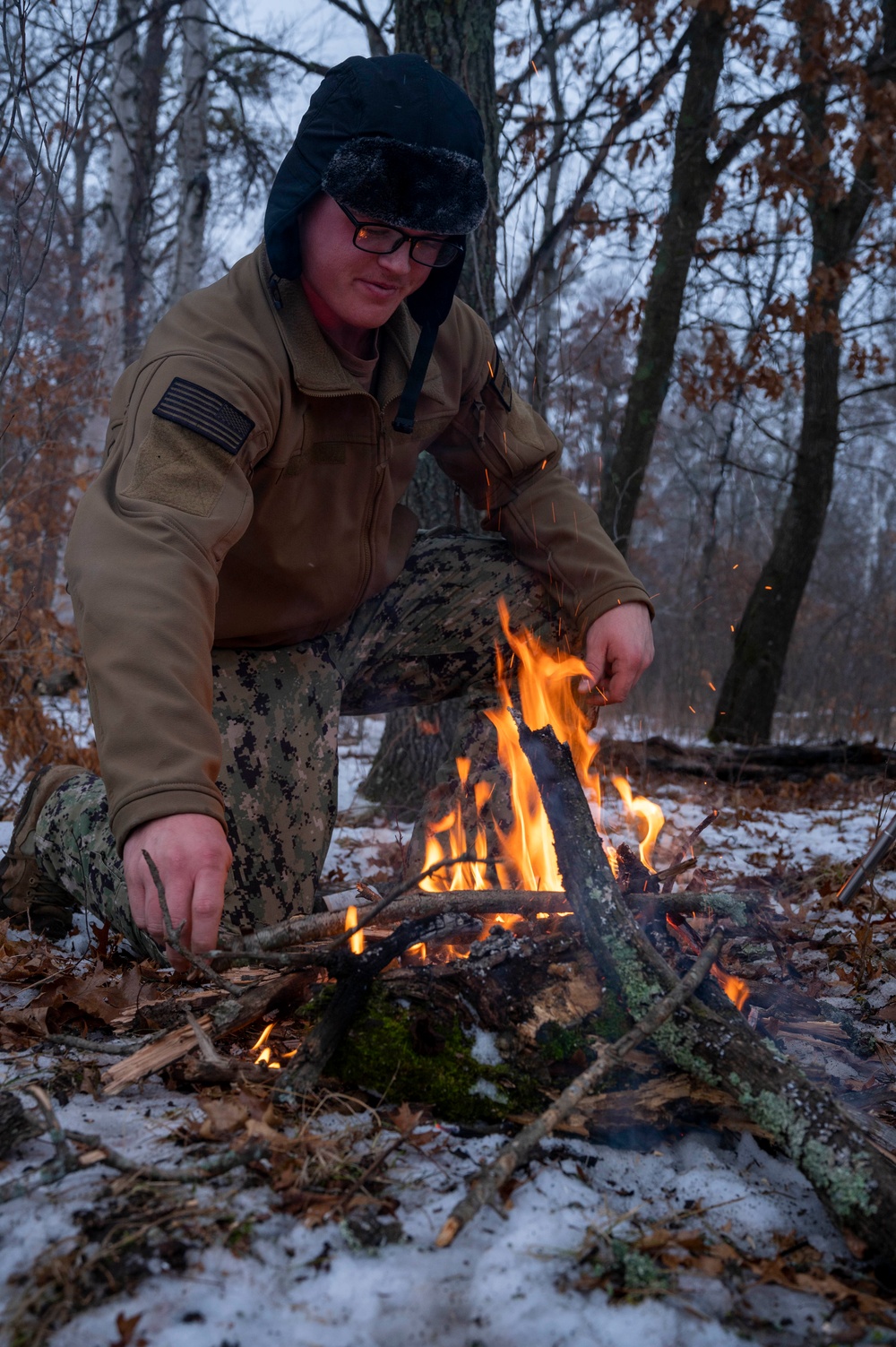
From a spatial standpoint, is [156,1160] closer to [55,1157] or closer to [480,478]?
[55,1157]

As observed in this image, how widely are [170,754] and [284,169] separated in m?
1.79

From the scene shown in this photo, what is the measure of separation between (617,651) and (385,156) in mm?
1561

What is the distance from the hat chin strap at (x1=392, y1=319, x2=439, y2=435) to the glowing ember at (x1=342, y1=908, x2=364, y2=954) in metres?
1.49

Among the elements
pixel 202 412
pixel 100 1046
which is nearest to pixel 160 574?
pixel 202 412

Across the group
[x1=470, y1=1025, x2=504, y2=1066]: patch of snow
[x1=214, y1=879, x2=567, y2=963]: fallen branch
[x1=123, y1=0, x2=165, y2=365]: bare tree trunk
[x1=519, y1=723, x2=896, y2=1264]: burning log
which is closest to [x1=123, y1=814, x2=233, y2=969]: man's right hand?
[x1=214, y1=879, x2=567, y2=963]: fallen branch

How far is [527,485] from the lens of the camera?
323 cm

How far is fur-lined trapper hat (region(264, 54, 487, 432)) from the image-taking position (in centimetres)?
236

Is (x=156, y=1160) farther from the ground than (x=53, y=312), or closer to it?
closer to it

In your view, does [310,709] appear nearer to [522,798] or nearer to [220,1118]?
[522,798]

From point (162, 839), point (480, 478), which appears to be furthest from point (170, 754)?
point (480, 478)

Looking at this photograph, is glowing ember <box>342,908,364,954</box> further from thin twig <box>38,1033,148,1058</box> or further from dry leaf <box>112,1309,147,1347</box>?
dry leaf <box>112,1309,147,1347</box>

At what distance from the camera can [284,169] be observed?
252 cm

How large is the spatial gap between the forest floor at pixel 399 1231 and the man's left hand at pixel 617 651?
1147mm

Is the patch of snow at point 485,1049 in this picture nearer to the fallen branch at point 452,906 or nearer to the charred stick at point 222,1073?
the fallen branch at point 452,906
